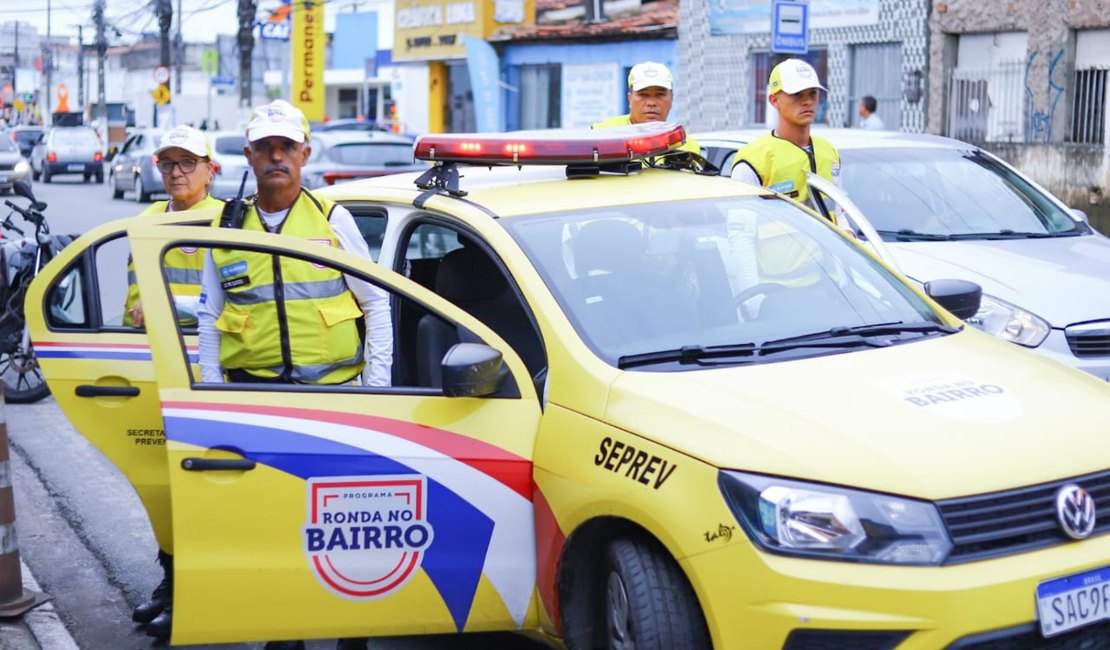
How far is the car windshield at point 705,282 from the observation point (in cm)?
432

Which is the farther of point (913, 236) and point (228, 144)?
point (228, 144)

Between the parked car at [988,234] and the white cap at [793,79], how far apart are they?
626mm

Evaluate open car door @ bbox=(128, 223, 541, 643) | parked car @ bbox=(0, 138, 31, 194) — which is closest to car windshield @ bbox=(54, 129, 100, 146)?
parked car @ bbox=(0, 138, 31, 194)

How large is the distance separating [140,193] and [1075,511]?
29.5 m

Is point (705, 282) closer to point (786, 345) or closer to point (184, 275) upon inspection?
point (786, 345)

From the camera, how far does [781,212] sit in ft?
17.0

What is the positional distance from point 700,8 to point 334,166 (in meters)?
8.55

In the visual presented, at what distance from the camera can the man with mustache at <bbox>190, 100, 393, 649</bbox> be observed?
15.3 ft

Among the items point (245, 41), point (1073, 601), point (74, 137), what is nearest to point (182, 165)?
point (1073, 601)

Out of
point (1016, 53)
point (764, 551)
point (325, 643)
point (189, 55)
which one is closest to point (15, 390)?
point (325, 643)

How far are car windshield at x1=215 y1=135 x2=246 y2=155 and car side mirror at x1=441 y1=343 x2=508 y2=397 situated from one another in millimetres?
23320

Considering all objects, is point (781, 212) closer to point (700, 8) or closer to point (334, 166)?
point (334, 166)

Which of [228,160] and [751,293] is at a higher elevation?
[228,160]

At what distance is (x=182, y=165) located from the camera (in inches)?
233
